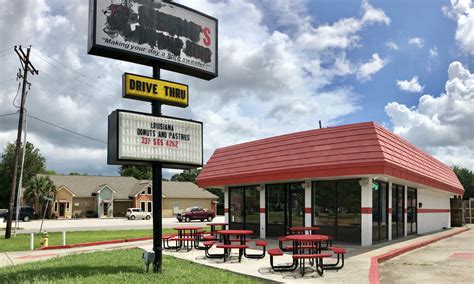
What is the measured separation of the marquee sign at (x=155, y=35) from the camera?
36.7 feet

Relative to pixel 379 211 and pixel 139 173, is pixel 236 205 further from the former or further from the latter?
pixel 139 173

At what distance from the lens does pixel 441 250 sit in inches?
683

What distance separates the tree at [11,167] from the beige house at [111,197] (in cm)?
2030

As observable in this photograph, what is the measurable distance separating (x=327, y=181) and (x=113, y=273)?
10307 mm

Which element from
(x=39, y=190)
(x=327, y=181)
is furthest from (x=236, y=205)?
(x=39, y=190)

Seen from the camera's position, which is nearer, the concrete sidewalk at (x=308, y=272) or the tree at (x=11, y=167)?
the concrete sidewalk at (x=308, y=272)

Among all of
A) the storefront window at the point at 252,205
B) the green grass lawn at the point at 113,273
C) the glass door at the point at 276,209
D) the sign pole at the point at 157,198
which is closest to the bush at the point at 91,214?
the storefront window at the point at 252,205

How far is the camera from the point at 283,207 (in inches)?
805

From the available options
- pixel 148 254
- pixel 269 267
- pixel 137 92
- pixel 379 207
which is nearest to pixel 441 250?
pixel 379 207

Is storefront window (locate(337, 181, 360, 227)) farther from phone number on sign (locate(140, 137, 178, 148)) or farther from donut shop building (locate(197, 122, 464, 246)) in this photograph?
phone number on sign (locate(140, 137, 178, 148))

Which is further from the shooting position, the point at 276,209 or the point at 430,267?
the point at 276,209

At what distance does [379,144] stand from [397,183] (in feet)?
20.2

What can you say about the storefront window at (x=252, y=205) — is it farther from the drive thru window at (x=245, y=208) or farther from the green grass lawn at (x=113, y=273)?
the green grass lawn at (x=113, y=273)

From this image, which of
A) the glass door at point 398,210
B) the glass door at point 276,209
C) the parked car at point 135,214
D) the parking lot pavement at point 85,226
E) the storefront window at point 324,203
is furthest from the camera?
the parked car at point 135,214
